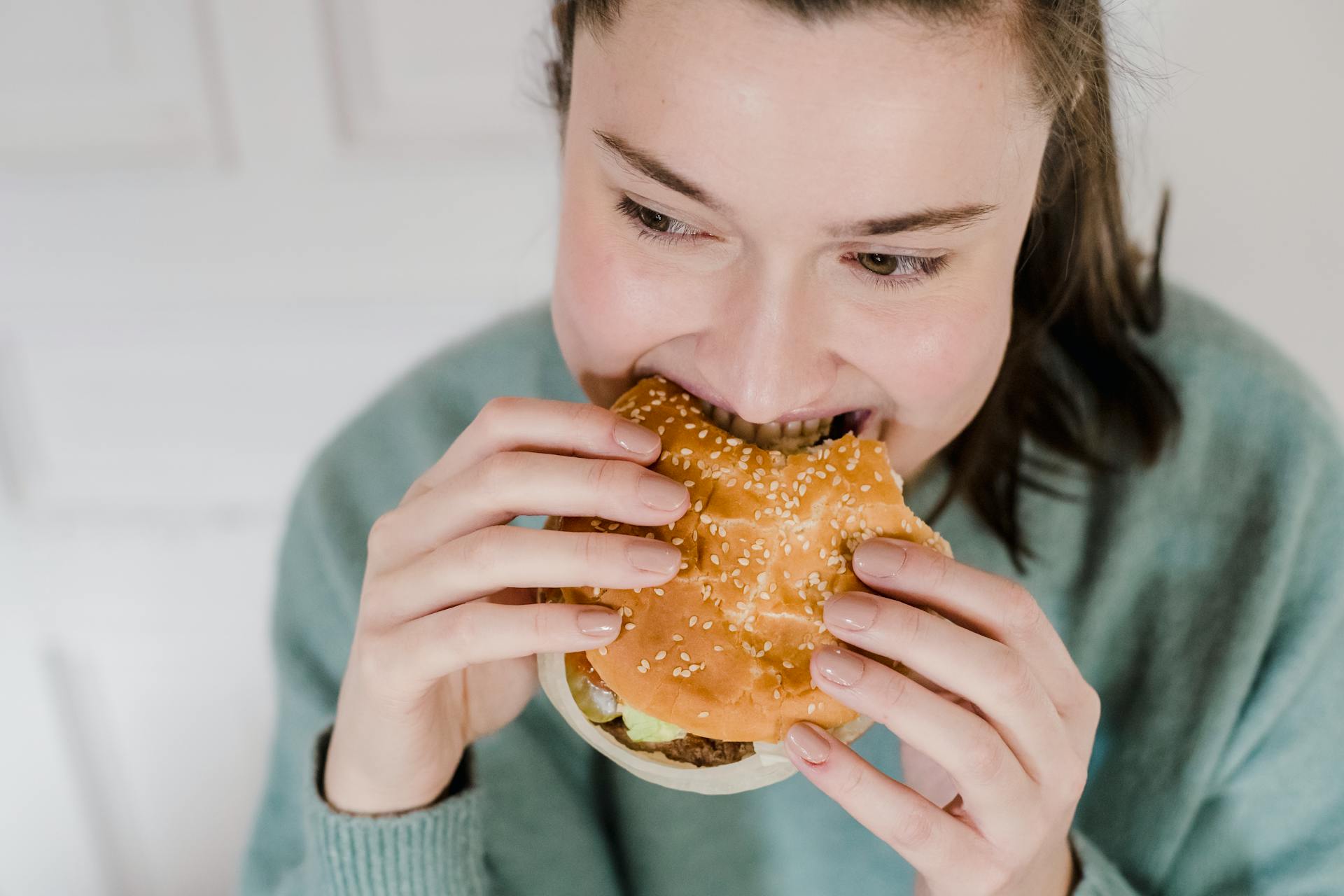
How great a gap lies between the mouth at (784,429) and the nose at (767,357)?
0.15 m

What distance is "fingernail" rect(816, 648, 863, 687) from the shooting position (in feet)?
2.85

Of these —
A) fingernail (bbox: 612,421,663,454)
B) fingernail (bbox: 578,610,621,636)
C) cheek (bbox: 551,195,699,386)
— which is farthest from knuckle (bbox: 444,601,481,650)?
cheek (bbox: 551,195,699,386)

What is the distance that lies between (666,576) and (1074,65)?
676mm

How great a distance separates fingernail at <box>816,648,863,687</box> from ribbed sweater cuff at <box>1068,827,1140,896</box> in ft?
1.63

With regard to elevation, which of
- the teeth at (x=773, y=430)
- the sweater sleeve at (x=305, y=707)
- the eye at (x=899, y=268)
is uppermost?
the eye at (x=899, y=268)

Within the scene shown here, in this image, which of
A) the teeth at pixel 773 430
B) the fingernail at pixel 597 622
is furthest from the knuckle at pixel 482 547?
the teeth at pixel 773 430

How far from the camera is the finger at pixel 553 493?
2.93ft

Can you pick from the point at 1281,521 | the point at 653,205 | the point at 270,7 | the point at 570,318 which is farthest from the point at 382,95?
the point at 1281,521

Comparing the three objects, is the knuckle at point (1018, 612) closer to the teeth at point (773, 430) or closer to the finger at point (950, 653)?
the finger at point (950, 653)

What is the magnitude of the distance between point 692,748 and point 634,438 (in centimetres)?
35

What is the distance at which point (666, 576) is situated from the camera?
2.90 ft

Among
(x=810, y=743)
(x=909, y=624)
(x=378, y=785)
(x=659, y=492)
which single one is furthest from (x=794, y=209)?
(x=378, y=785)

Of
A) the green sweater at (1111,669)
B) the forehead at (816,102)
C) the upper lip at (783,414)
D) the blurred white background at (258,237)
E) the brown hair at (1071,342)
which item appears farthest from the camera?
the blurred white background at (258,237)

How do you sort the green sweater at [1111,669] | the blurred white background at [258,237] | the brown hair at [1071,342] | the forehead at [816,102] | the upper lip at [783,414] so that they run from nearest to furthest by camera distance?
the forehead at [816,102], the upper lip at [783,414], the brown hair at [1071,342], the green sweater at [1111,669], the blurred white background at [258,237]
